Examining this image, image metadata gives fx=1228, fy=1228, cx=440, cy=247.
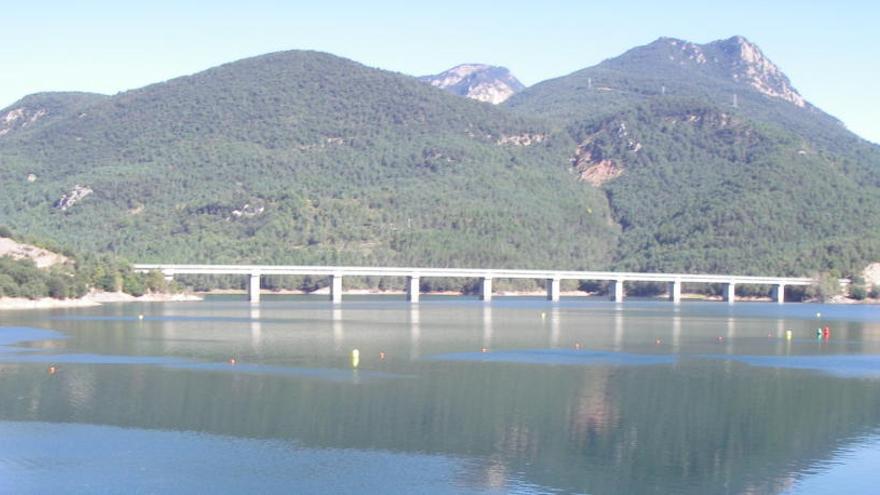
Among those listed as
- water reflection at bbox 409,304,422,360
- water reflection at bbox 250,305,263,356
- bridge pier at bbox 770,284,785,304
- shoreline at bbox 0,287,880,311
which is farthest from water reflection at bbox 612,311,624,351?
bridge pier at bbox 770,284,785,304

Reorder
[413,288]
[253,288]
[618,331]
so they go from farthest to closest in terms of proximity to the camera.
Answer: [413,288] < [253,288] < [618,331]

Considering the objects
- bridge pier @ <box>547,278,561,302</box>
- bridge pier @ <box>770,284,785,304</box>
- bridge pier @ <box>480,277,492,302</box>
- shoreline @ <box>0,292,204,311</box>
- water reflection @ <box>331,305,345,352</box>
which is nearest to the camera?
water reflection @ <box>331,305,345,352</box>

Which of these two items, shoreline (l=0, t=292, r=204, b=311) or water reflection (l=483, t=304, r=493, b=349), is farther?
shoreline (l=0, t=292, r=204, b=311)

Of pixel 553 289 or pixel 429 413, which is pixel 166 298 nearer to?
pixel 553 289

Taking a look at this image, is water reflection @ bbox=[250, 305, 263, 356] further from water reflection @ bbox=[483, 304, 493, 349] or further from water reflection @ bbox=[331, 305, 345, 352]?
water reflection @ bbox=[483, 304, 493, 349]

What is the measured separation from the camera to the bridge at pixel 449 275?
153000 mm

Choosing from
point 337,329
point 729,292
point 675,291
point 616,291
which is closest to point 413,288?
point 616,291

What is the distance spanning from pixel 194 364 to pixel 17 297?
6308 cm

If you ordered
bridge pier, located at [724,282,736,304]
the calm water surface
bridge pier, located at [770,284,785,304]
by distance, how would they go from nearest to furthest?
the calm water surface
bridge pier, located at [724,282,736,304]
bridge pier, located at [770,284,785,304]

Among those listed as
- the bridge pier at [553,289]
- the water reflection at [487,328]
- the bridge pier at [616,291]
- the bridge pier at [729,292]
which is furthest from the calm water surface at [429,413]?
the bridge pier at [729,292]

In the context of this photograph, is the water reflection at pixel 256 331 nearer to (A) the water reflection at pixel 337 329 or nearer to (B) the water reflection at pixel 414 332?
(A) the water reflection at pixel 337 329

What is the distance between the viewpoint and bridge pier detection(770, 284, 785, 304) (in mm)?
182300

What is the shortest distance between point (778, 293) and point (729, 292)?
325 inches

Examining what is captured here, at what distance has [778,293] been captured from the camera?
184 m
